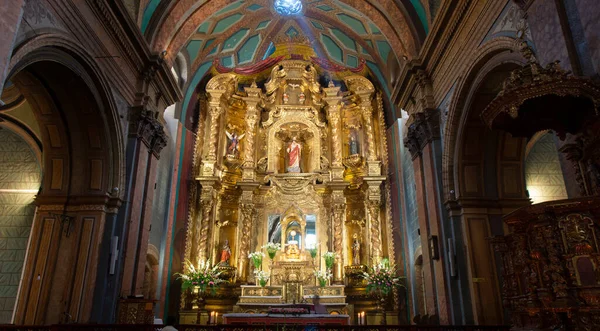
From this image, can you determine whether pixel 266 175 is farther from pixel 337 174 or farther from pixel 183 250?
pixel 183 250

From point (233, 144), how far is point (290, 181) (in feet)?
9.13

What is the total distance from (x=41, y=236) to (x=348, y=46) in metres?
12.5

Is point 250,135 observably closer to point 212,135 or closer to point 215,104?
point 212,135

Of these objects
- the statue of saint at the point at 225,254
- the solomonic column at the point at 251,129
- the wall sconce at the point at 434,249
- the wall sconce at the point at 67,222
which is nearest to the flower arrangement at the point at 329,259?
the statue of saint at the point at 225,254

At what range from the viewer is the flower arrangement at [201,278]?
13.6 metres

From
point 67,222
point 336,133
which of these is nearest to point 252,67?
point 336,133

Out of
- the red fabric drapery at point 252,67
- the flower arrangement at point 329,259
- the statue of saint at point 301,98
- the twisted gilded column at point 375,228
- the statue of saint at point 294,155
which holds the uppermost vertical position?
the red fabric drapery at point 252,67

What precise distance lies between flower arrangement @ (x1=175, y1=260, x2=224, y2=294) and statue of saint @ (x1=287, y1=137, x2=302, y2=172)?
4.75 metres

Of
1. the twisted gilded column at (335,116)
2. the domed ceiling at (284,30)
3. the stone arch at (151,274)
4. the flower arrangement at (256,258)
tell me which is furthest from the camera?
the twisted gilded column at (335,116)

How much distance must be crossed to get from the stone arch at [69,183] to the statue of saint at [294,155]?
24.8ft

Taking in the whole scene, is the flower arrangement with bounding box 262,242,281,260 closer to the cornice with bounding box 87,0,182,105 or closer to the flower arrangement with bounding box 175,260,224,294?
the flower arrangement with bounding box 175,260,224,294

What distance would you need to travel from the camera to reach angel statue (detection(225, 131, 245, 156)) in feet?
54.8

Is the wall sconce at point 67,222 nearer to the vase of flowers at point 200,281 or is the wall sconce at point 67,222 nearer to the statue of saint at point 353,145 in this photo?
the vase of flowers at point 200,281

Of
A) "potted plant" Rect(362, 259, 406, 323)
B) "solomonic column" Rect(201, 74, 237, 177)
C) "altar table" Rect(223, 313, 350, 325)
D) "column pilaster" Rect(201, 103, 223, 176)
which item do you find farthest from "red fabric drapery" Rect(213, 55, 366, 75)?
"altar table" Rect(223, 313, 350, 325)
